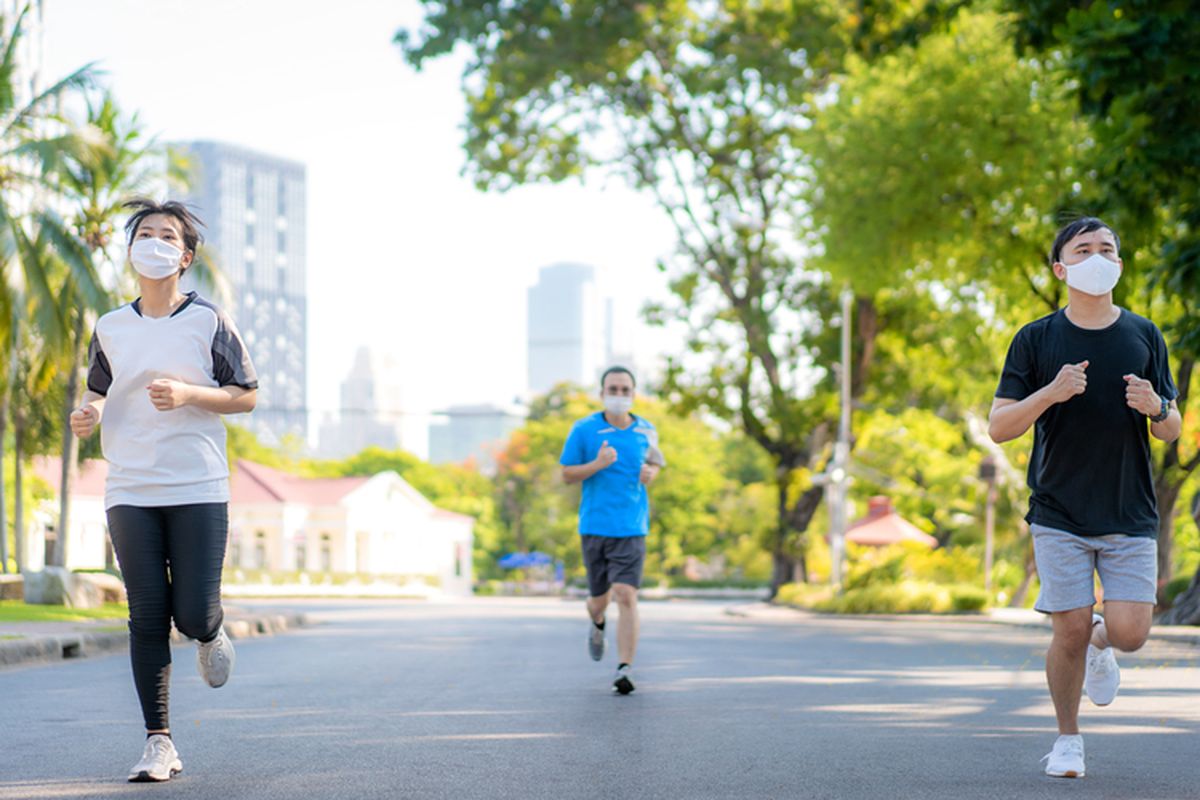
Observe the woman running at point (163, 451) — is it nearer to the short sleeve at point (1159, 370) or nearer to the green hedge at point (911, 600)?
the short sleeve at point (1159, 370)

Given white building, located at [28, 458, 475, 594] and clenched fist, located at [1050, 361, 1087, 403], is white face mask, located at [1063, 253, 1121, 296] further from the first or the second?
white building, located at [28, 458, 475, 594]

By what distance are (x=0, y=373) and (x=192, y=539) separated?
2332cm

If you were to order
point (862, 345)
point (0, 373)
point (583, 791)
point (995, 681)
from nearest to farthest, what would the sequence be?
point (583, 791) → point (995, 681) → point (0, 373) → point (862, 345)

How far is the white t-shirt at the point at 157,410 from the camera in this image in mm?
6203

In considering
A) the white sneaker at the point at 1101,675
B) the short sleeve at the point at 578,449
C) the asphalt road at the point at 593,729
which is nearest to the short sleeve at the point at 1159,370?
the white sneaker at the point at 1101,675

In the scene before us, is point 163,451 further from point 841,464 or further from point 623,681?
point 841,464

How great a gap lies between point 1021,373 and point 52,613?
48.8ft

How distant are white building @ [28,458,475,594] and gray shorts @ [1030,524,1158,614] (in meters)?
62.3

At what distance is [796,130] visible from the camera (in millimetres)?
32938

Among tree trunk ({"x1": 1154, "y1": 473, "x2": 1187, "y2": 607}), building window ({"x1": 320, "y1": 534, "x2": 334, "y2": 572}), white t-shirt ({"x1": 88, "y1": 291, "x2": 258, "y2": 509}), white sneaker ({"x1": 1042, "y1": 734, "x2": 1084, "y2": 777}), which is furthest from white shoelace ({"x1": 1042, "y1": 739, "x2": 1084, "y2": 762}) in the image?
building window ({"x1": 320, "y1": 534, "x2": 334, "y2": 572})

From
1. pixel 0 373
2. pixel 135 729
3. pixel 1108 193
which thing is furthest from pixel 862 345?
pixel 135 729

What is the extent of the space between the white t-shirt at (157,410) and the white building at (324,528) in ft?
201

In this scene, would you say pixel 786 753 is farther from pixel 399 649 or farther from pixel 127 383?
pixel 399 649

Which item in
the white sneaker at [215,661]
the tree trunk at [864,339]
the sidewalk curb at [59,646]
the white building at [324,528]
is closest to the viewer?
the white sneaker at [215,661]
